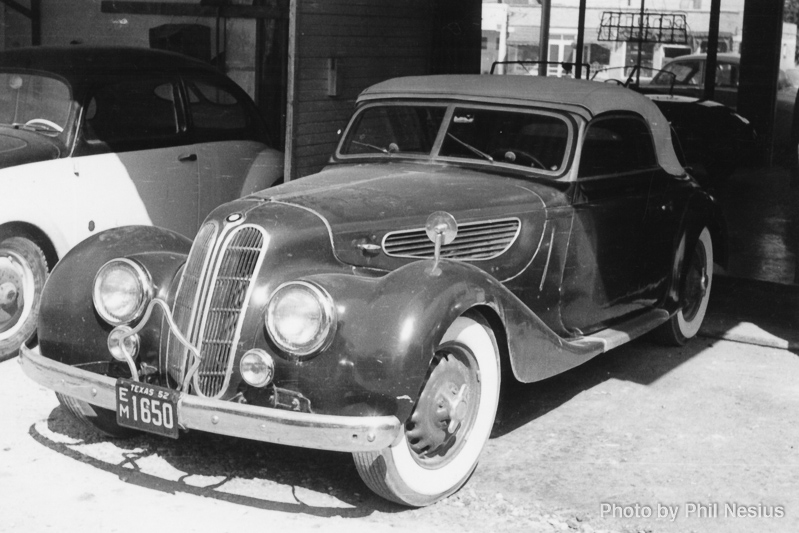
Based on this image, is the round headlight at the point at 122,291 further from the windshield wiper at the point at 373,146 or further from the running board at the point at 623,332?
the running board at the point at 623,332

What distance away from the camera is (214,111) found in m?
7.82

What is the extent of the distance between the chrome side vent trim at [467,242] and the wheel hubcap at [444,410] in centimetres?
56

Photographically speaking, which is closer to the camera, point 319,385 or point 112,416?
point 319,385

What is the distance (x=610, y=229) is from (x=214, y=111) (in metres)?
3.41

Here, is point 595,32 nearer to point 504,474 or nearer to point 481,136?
point 481,136

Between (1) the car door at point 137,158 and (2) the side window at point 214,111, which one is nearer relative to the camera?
(1) the car door at point 137,158

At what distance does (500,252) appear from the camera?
498 cm

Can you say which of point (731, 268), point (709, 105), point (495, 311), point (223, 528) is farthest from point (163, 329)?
point (709, 105)

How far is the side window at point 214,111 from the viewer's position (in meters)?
7.60

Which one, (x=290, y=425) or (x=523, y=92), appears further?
(x=523, y=92)

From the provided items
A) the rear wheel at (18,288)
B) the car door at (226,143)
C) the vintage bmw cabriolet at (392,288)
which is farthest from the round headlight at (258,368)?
the car door at (226,143)

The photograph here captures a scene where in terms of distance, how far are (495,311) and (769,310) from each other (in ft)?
13.2

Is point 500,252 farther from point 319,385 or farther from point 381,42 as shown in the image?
point 381,42

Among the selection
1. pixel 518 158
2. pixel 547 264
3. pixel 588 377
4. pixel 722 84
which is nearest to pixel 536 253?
pixel 547 264
